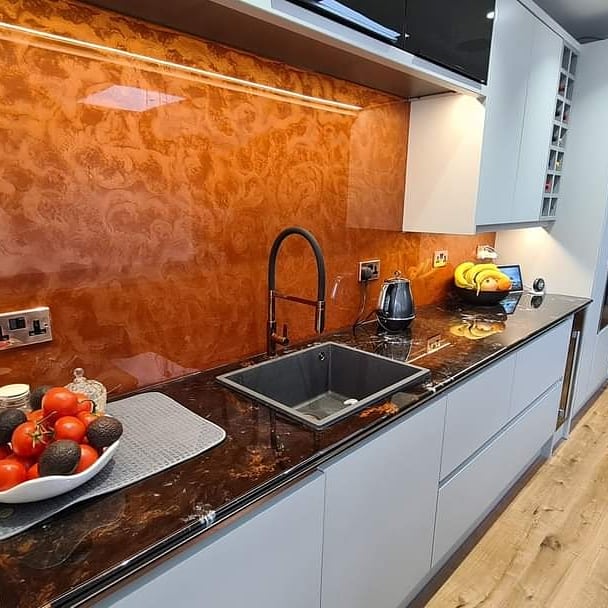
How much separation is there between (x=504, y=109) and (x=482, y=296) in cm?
95

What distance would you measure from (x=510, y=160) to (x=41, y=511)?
7.38 feet

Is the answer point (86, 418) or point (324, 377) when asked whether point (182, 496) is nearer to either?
point (86, 418)

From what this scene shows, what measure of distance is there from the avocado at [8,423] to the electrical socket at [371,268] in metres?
1.47

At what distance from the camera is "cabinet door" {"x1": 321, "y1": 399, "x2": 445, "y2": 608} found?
3.70ft

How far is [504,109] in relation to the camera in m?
2.03

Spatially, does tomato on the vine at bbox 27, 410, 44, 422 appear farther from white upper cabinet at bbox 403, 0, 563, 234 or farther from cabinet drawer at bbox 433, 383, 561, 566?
white upper cabinet at bbox 403, 0, 563, 234

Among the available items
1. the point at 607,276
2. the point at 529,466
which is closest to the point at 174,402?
the point at 529,466

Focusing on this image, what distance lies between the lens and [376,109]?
196cm

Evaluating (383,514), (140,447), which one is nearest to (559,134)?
(383,514)

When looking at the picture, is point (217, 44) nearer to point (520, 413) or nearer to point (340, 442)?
point (340, 442)

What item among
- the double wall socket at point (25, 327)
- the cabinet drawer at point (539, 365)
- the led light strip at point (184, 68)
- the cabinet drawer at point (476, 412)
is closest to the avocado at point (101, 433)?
the double wall socket at point (25, 327)

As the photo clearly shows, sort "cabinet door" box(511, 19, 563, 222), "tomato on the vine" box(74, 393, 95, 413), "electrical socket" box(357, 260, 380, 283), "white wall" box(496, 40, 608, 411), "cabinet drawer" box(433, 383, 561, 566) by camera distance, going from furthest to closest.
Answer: "white wall" box(496, 40, 608, 411)
"cabinet door" box(511, 19, 563, 222)
"electrical socket" box(357, 260, 380, 283)
"cabinet drawer" box(433, 383, 561, 566)
"tomato on the vine" box(74, 393, 95, 413)

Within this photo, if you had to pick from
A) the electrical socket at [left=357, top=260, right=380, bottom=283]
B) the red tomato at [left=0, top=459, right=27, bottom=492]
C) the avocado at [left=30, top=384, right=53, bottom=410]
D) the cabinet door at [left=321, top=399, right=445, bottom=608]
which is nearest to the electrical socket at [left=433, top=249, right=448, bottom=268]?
the electrical socket at [left=357, top=260, right=380, bottom=283]

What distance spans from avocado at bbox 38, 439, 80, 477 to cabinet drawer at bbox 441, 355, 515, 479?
111 centimetres
